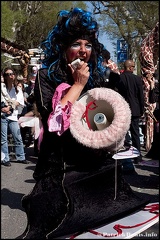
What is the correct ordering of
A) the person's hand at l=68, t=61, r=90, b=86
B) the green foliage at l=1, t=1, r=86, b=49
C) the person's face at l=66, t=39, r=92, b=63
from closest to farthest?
the person's hand at l=68, t=61, r=90, b=86
the person's face at l=66, t=39, r=92, b=63
the green foliage at l=1, t=1, r=86, b=49

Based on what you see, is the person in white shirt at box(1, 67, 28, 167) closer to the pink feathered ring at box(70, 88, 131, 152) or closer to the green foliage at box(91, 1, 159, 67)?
the pink feathered ring at box(70, 88, 131, 152)

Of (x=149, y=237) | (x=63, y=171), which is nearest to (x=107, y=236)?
(x=149, y=237)

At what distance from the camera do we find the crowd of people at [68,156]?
5.21ft

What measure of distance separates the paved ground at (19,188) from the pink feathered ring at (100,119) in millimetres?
1437

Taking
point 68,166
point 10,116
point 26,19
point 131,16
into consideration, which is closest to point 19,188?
point 10,116

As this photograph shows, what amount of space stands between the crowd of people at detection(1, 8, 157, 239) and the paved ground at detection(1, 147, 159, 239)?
1163 millimetres

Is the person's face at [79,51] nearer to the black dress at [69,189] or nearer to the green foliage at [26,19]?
the black dress at [69,189]

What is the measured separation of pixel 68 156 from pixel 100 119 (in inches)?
9.2

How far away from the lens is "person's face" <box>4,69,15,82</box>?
5.79m

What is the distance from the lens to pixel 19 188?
4641mm

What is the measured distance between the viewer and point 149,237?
1428 millimetres

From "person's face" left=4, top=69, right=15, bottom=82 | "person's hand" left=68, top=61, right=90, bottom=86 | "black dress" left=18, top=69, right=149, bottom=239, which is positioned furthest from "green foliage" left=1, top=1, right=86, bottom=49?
"black dress" left=18, top=69, right=149, bottom=239

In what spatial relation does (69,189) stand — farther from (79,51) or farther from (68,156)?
(79,51)

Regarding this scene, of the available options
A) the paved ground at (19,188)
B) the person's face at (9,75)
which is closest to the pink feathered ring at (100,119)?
the paved ground at (19,188)
